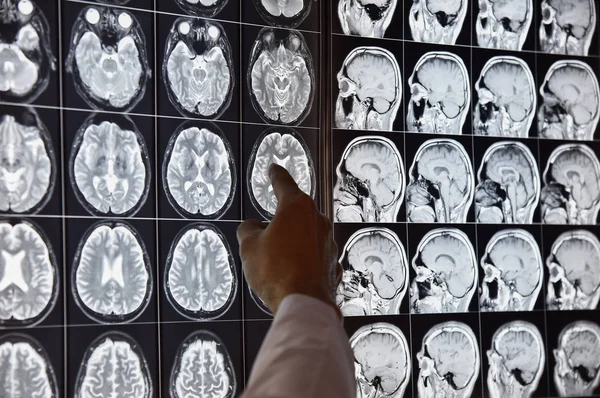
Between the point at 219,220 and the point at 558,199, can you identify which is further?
the point at 558,199

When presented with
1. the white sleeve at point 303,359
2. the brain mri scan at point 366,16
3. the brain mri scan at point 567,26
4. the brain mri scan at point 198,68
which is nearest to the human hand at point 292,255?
the white sleeve at point 303,359

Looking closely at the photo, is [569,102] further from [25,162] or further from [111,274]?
[25,162]

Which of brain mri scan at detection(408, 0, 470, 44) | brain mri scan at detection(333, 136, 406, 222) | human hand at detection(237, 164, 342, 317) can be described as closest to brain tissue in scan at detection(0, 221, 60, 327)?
brain mri scan at detection(333, 136, 406, 222)

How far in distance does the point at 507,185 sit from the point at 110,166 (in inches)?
60.9

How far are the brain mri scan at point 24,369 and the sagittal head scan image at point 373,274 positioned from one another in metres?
1.00

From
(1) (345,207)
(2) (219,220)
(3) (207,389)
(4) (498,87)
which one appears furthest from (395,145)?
(3) (207,389)

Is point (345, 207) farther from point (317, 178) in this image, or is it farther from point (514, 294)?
point (514, 294)

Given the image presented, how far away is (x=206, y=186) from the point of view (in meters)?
2.62

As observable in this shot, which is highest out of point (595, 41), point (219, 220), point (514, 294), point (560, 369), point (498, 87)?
A: point (595, 41)

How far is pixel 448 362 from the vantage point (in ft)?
9.57

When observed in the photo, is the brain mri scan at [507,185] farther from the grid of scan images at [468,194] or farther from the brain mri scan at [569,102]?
the brain mri scan at [569,102]

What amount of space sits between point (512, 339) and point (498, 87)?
997mm

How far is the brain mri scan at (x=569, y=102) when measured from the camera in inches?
125

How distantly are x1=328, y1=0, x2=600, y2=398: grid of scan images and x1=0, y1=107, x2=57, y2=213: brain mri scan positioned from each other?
97 cm
